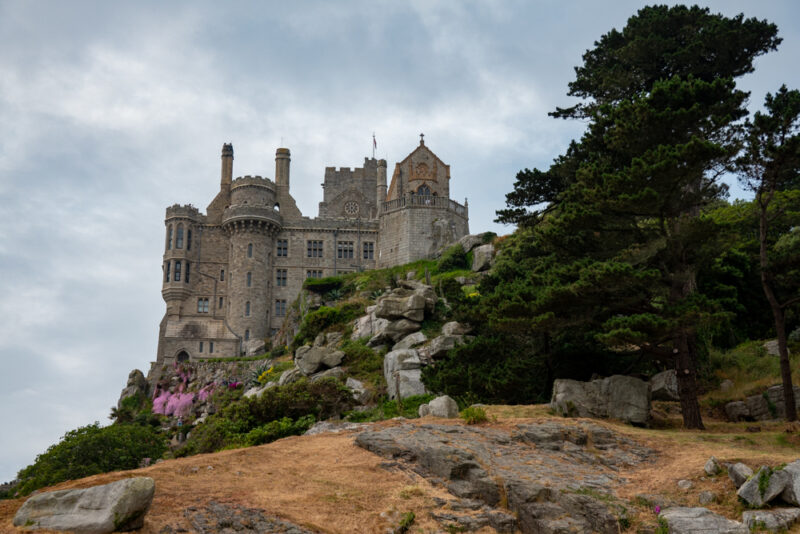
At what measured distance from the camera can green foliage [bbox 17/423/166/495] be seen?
24.7m

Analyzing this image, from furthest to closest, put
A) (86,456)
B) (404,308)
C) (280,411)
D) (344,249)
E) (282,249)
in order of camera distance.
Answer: (344,249) → (282,249) → (404,308) → (86,456) → (280,411)

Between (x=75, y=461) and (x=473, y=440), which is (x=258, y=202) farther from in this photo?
(x=473, y=440)

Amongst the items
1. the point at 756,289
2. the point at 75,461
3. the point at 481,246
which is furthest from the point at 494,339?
the point at 481,246

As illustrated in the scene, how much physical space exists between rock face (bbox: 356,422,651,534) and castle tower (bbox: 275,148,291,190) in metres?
51.8

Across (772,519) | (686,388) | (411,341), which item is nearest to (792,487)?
(772,519)

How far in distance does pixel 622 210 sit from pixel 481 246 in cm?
2938

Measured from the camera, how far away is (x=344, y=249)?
61.8 meters

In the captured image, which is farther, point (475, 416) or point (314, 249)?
point (314, 249)

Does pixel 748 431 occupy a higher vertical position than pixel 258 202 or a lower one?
lower

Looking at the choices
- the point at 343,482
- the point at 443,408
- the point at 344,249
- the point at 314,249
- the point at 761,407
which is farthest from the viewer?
the point at 314,249

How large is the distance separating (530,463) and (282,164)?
5524 centimetres

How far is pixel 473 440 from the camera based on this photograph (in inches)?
576

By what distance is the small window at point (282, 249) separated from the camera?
2413 inches

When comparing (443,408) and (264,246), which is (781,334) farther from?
(264,246)
